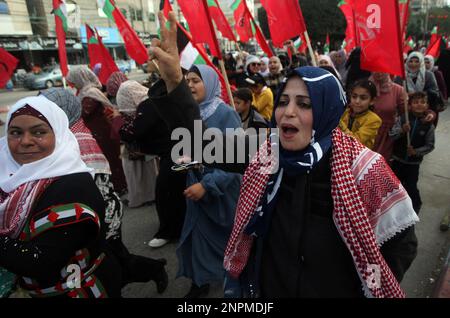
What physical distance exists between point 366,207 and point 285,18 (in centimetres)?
328

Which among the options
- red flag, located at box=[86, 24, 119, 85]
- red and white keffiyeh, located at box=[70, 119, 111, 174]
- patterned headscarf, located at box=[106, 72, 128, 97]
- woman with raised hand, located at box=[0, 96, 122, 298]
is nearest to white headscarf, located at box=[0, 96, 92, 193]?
woman with raised hand, located at box=[0, 96, 122, 298]

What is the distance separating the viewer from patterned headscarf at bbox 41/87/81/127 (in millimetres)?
2297

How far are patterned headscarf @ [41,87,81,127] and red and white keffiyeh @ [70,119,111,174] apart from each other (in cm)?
6

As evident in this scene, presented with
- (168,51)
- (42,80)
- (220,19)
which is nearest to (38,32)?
(42,80)

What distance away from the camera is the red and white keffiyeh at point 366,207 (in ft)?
4.31

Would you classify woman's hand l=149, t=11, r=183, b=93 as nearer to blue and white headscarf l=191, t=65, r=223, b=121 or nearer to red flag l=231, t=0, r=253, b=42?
blue and white headscarf l=191, t=65, r=223, b=121

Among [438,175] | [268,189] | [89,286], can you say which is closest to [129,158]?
[89,286]

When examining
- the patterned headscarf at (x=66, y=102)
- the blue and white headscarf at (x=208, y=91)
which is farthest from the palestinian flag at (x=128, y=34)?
the patterned headscarf at (x=66, y=102)

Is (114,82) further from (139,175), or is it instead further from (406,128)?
(406,128)

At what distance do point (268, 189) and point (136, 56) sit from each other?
4.01 meters

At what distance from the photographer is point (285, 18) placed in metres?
4.07

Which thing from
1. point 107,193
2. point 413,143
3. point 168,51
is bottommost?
point 413,143

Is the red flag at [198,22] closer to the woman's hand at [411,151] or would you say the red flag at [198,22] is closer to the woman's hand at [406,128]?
the woman's hand at [406,128]

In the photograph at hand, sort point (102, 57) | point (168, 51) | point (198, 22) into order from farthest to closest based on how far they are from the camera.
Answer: point (102, 57), point (198, 22), point (168, 51)
